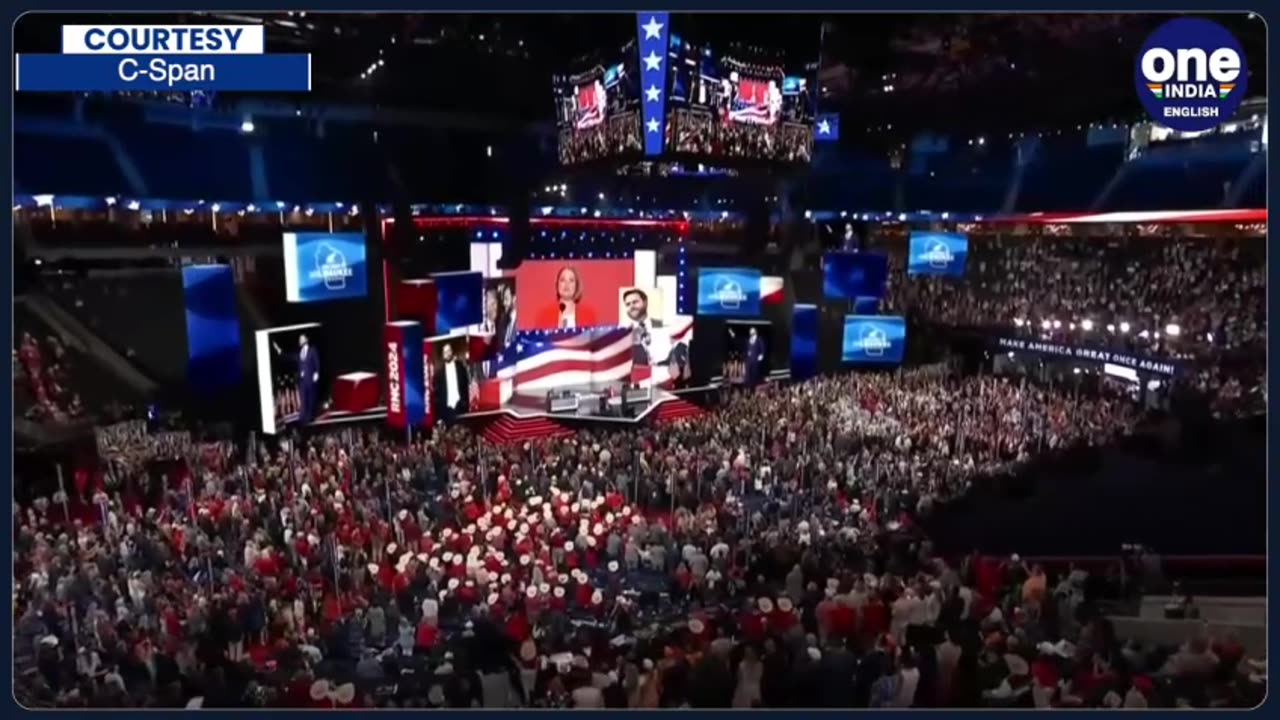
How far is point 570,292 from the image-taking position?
4348 mm

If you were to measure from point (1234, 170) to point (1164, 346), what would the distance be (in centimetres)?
84

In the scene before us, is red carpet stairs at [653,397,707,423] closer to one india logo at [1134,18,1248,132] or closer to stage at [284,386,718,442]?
stage at [284,386,718,442]

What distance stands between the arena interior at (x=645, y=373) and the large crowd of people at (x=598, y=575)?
2cm

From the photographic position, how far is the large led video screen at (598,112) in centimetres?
408

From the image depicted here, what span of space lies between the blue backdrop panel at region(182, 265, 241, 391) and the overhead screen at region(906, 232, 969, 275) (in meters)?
3.12

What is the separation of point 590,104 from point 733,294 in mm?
1098

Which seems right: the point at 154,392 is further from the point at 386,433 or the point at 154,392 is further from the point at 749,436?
the point at 749,436

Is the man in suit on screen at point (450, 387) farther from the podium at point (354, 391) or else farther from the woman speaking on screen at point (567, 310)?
the woman speaking on screen at point (567, 310)

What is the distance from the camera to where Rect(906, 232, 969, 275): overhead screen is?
4.43 m

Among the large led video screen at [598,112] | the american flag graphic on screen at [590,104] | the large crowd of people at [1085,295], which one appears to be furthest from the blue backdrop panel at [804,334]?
the american flag graphic on screen at [590,104]

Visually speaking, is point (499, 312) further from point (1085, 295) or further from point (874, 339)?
point (1085, 295)

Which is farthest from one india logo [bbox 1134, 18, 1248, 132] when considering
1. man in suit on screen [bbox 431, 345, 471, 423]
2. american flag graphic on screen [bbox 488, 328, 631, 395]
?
man in suit on screen [bbox 431, 345, 471, 423]

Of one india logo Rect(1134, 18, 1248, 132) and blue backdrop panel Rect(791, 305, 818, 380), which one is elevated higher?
one india logo Rect(1134, 18, 1248, 132)

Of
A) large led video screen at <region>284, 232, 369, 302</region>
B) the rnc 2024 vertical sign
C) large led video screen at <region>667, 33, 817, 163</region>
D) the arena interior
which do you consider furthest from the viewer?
large led video screen at <region>667, 33, 817, 163</region>
